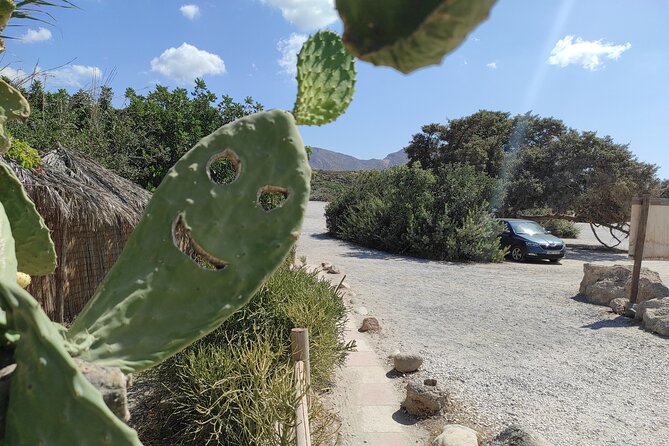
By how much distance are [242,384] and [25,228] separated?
219cm

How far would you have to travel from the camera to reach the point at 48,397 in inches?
28.5

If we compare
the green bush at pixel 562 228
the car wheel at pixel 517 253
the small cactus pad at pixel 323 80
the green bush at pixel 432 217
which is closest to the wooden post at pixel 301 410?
the small cactus pad at pixel 323 80

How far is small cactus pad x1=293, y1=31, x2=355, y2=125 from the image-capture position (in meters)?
1.58

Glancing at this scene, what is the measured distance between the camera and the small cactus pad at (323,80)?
1580mm

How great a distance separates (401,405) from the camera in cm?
428

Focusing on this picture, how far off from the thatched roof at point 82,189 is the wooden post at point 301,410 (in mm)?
3712


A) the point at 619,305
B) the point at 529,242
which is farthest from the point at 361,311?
the point at 529,242

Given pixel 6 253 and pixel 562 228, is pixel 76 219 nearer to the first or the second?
pixel 6 253

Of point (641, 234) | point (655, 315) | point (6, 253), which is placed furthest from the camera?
point (641, 234)

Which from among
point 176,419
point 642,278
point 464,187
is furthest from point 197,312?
point 464,187

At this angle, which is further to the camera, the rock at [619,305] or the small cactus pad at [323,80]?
the rock at [619,305]

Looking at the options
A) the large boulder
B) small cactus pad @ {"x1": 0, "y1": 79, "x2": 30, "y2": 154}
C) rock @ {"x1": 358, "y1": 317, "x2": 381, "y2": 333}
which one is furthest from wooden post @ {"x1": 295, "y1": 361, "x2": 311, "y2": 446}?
the large boulder

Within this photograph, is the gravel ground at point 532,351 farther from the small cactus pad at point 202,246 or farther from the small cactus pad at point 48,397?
the small cactus pad at point 48,397

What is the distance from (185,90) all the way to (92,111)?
180cm
